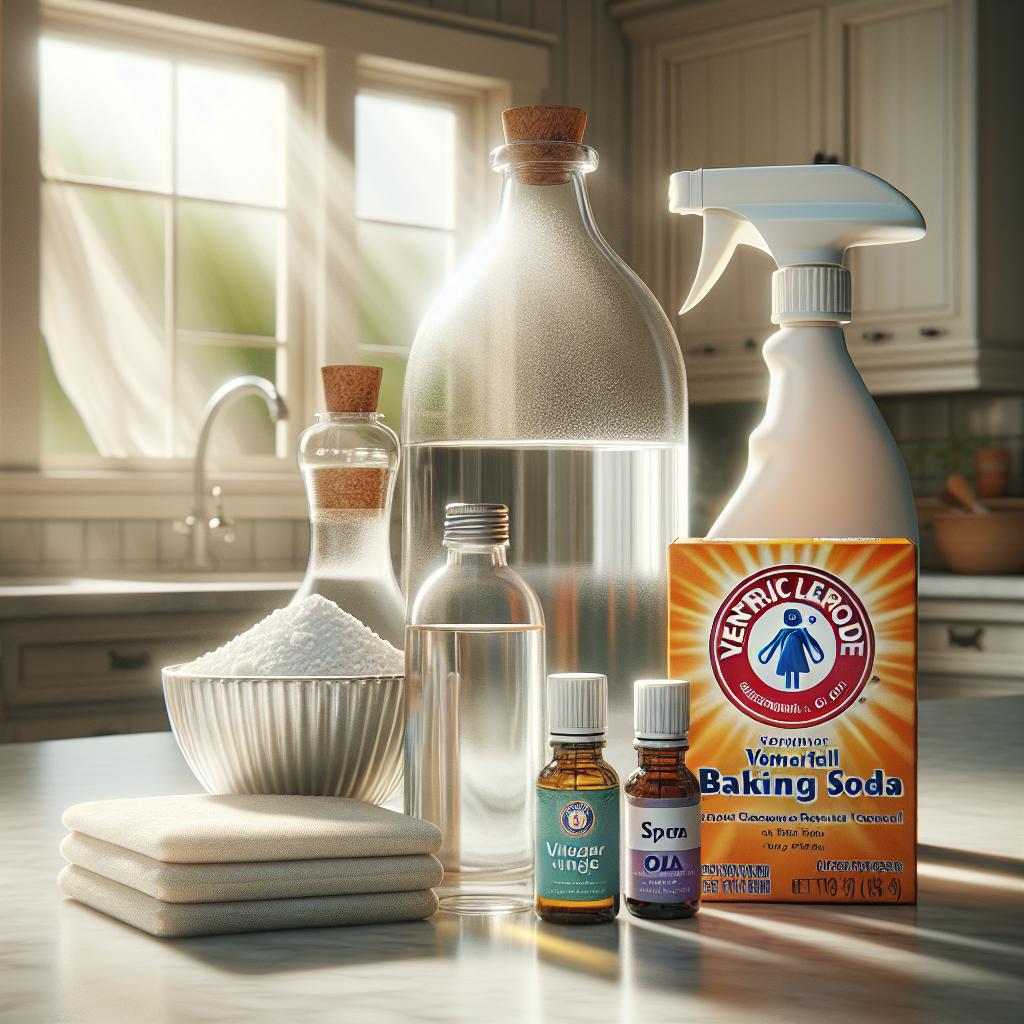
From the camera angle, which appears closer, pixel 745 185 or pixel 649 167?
pixel 745 185

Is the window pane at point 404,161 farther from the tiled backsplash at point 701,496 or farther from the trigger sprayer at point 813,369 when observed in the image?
the trigger sprayer at point 813,369

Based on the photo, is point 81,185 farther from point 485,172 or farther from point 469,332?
point 469,332

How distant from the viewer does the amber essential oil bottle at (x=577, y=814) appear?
1.74 ft

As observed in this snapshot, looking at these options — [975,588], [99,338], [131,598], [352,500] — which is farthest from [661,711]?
[99,338]

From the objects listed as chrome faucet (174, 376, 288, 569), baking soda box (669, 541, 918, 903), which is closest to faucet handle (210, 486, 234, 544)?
chrome faucet (174, 376, 288, 569)

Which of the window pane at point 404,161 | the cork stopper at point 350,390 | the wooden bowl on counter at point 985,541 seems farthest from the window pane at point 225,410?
the cork stopper at point 350,390

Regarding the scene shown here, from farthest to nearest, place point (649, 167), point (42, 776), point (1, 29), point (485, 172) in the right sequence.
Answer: point (649, 167) → point (485, 172) → point (1, 29) → point (42, 776)

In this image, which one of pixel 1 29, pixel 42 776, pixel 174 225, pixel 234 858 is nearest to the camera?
pixel 234 858

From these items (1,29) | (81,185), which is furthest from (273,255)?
(1,29)

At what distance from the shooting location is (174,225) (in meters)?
3.43

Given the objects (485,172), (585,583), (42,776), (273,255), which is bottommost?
(42,776)

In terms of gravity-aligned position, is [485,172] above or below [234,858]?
above

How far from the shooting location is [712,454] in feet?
14.2

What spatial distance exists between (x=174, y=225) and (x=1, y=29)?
1.86ft
